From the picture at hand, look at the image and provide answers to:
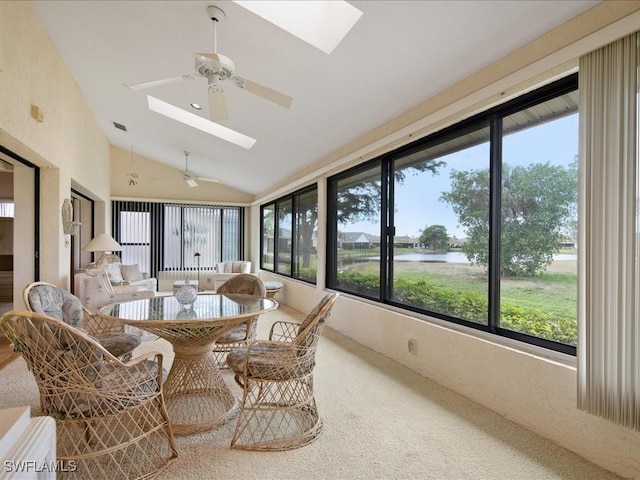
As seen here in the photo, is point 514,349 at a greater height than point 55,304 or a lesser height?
lesser

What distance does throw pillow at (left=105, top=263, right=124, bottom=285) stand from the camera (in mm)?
6051

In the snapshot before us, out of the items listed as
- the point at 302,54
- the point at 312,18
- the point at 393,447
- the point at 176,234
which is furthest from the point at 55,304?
the point at 176,234

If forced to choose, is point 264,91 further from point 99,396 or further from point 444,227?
point 99,396

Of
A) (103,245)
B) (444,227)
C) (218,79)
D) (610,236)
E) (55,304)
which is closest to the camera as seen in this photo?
(610,236)

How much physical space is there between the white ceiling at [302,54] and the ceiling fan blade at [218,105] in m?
0.63

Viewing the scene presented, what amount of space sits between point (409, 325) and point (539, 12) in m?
2.51

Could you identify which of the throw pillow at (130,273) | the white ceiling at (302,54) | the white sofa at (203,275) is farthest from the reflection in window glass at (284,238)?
the throw pillow at (130,273)

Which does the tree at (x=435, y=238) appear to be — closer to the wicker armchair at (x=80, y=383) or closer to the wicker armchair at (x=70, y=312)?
the wicker armchair at (x=80, y=383)

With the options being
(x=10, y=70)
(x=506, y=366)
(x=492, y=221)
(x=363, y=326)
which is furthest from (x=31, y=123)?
(x=506, y=366)

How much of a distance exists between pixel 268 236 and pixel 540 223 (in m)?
7.01

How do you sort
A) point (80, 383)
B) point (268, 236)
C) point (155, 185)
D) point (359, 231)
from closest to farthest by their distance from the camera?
1. point (80, 383)
2. point (359, 231)
3. point (268, 236)
4. point (155, 185)

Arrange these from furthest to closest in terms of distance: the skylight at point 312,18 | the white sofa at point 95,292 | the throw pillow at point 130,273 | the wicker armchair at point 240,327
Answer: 1. the throw pillow at point 130,273
2. the white sofa at point 95,292
3. the wicker armchair at point 240,327
4. the skylight at point 312,18

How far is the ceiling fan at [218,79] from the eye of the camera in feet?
7.45

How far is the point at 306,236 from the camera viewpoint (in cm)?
643
